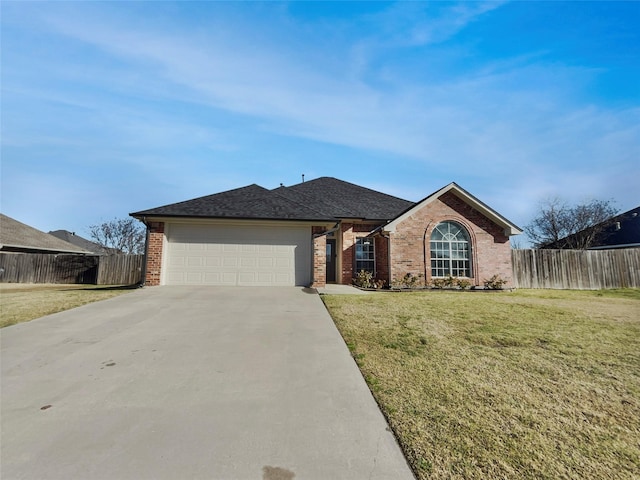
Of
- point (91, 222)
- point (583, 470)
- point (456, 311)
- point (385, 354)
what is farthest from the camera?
point (91, 222)

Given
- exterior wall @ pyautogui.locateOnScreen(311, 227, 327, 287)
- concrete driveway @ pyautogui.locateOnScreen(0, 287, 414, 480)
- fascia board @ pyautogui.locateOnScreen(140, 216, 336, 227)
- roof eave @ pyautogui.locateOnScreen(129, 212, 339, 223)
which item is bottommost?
concrete driveway @ pyautogui.locateOnScreen(0, 287, 414, 480)

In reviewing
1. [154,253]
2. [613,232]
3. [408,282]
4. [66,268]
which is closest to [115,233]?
[66,268]

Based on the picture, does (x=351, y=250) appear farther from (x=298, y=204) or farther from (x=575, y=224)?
(x=575, y=224)

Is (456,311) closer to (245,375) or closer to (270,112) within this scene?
(245,375)

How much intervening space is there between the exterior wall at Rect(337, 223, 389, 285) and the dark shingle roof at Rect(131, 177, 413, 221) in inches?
23.2

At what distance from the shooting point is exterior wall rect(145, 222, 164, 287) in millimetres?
10646

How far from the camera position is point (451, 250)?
43.3 ft

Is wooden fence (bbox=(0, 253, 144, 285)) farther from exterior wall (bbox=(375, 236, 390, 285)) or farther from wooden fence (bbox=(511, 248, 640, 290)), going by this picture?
wooden fence (bbox=(511, 248, 640, 290))

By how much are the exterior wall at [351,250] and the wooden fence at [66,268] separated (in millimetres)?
12158

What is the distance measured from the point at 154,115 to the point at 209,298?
650 cm

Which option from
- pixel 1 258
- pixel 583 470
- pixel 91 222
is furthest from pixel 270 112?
pixel 91 222

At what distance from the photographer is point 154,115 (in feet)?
32.0

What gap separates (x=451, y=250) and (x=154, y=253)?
40.8 feet

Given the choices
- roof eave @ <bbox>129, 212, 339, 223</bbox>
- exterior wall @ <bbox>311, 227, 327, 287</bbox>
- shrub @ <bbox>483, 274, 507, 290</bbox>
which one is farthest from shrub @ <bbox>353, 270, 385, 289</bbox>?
shrub @ <bbox>483, 274, 507, 290</bbox>
